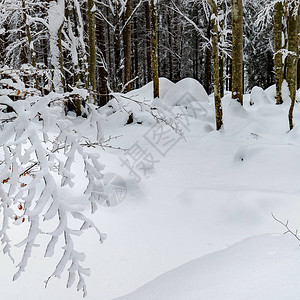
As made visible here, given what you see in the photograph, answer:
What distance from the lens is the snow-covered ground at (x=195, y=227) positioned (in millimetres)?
2361

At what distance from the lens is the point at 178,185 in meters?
5.63

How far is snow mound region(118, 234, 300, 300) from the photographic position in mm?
1942

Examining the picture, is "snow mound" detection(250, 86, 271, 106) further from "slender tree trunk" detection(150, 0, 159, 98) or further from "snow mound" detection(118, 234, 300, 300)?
"snow mound" detection(118, 234, 300, 300)

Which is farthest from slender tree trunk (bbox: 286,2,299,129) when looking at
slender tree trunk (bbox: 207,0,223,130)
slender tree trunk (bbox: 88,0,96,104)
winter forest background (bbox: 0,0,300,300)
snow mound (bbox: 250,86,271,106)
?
slender tree trunk (bbox: 88,0,96,104)

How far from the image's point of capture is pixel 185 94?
11.6m

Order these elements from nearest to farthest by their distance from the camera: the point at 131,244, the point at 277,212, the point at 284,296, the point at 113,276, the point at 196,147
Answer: the point at 284,296 < the point at 113,276 < the point at 131,244 < the point at 277,212 < the point at 196,147

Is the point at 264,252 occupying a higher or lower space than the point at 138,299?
higher

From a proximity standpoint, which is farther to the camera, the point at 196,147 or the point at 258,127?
the point at 258,127

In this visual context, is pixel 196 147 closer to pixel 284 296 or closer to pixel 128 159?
pixel 128 159

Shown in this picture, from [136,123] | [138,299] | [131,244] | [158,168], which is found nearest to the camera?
[138,299]

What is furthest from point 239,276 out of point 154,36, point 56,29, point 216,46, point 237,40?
point 154,36

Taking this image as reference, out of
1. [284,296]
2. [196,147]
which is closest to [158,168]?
[196,147]

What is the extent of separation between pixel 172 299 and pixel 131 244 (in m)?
1.57

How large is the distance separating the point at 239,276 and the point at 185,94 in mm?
9960
